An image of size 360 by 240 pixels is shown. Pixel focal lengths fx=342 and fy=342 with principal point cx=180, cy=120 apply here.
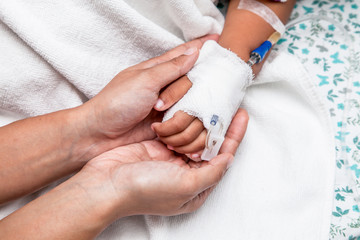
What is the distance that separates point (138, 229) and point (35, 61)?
1.70 ft

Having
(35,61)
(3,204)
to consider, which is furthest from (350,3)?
(3,204)

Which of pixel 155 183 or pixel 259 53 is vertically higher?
pixel 259 53

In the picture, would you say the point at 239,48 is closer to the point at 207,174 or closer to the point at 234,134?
the point at 234,134

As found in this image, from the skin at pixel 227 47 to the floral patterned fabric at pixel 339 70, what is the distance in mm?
88

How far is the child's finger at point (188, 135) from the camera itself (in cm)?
83

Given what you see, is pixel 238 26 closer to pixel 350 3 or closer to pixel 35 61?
pixel 350 3

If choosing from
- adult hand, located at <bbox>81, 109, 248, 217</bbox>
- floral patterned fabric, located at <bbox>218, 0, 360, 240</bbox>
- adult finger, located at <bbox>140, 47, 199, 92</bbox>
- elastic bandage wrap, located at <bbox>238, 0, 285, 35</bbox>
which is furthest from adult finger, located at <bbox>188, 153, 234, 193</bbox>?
elastic bandage wrap, located at <bbox>238, 0, 285, 35</bbox>

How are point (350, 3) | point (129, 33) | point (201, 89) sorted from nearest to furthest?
point (201, 89) → point (129, 33) → point (350, 3)

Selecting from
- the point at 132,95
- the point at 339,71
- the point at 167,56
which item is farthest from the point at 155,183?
the point at 339,71

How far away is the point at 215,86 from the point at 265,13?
339mm

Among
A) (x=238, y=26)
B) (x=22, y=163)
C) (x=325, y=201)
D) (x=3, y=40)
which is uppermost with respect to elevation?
(x=3, y=40)

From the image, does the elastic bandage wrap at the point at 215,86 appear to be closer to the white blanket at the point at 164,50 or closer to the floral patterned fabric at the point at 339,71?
the white blanket at the point at 164,50

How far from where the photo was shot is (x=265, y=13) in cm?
102

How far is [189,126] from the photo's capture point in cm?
84
